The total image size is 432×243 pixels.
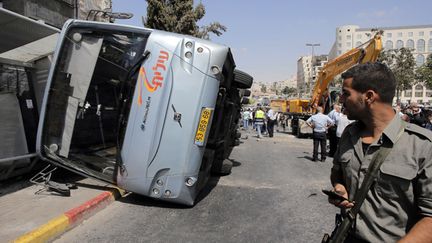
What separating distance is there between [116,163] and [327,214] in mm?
3290

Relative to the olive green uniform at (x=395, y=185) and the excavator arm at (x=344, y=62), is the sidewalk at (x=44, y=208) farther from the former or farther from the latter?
Answer: the excavator arm at (x=344, y=62)

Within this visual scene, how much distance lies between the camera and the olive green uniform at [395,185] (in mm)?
1832

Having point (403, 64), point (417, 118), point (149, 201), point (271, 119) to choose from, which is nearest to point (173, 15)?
point (271, 119)

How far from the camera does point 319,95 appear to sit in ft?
63.2

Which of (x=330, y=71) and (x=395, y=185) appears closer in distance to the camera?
(x=395, y=185)

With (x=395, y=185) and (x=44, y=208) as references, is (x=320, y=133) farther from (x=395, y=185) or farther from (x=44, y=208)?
(x=395, y=185)

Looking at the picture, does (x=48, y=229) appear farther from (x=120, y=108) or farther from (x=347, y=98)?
(x=347, y=98)

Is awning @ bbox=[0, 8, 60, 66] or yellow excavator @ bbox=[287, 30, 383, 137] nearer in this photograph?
awning @ bbox=[0, 8, 60, 66]

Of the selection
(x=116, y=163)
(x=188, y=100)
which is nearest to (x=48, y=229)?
(x=116, y=163)

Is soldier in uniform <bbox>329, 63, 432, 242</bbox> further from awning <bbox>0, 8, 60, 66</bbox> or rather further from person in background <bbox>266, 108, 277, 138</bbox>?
person in background <bbox>266, 108, 277, 138</bbox>

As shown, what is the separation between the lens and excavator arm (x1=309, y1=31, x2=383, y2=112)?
42.6 feet

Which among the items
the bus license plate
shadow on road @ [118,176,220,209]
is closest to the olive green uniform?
the bus license plate

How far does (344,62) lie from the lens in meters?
15.8

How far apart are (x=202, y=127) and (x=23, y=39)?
3.72m
